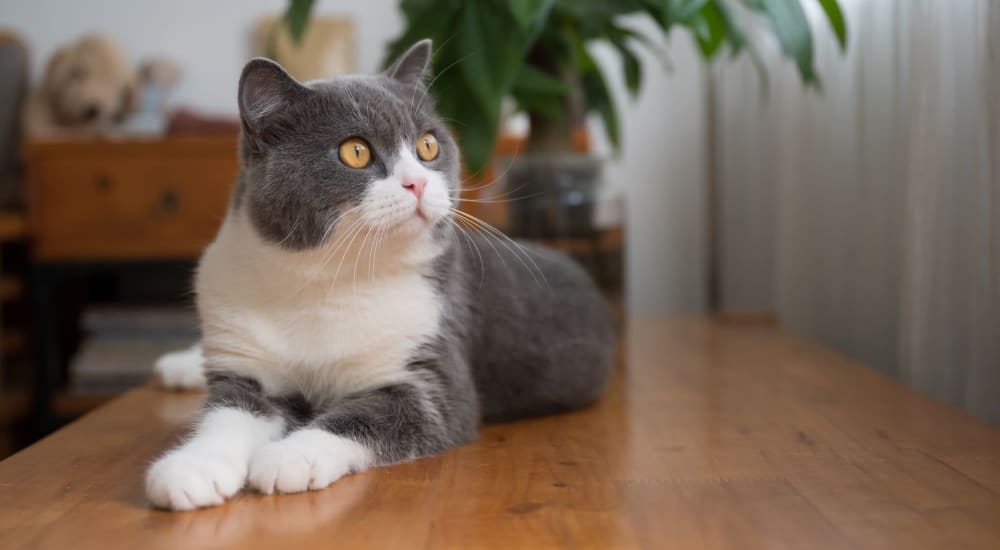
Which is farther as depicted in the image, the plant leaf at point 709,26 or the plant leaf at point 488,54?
the plant leaf at point 709,26

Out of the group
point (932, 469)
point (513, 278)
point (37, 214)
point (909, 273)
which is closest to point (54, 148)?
point (37, 214)

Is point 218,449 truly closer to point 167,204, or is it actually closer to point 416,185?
point 416,185

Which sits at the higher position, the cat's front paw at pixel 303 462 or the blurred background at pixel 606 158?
the blurred background at pixel 606 158

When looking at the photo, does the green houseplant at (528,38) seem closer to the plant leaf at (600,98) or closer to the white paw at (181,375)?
the plant leaf at (600,98)

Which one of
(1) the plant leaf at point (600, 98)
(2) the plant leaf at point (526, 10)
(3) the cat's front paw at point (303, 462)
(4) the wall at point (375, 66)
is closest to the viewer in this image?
(3) the cat's front paw at point (303, 462)

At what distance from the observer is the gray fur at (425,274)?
101cm

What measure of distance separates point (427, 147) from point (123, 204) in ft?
5.14

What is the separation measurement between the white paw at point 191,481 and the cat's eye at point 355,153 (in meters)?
0.35

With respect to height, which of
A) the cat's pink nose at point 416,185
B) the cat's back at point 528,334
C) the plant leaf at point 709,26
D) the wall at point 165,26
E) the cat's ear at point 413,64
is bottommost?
the cat's back at point 528,334

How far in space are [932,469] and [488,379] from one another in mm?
542

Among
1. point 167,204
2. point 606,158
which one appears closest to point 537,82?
point 606,158

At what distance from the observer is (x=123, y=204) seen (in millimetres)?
2389

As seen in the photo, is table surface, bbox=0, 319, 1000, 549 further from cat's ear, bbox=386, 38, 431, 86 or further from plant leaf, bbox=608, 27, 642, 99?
plant leaf, bbox=608, 27, 642, 99

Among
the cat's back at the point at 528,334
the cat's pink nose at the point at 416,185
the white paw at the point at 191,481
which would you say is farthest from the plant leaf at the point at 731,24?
the white paw at the point at 191,481
